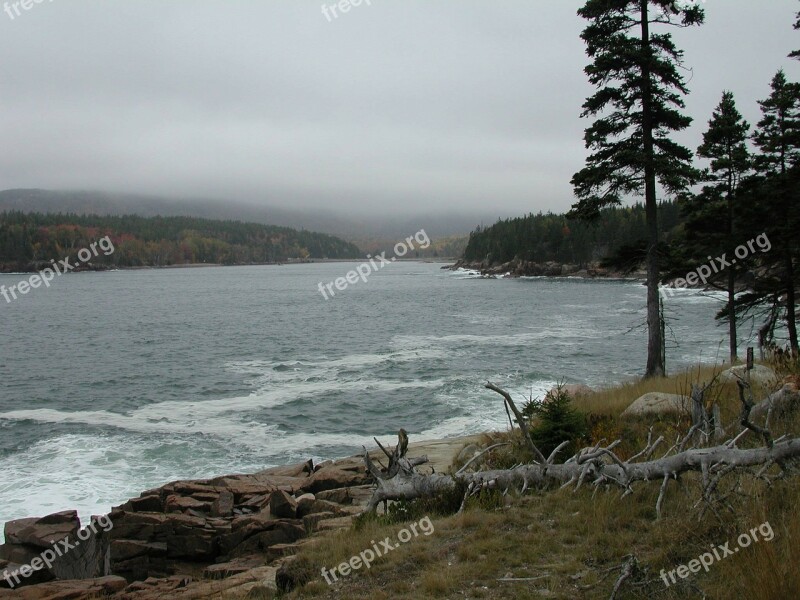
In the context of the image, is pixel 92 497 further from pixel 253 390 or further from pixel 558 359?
pixel 558 359

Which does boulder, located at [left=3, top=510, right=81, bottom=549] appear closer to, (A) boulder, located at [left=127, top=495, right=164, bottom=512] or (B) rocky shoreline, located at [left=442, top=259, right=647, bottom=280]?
(A) boulder, located at [left=127, top=495, right=164, bottom=512]

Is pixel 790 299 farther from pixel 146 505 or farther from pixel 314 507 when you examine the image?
pixel 146 505

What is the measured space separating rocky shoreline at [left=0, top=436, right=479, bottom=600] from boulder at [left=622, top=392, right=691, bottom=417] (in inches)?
232

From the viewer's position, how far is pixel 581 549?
6.07 m

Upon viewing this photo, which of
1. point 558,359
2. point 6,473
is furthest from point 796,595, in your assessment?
point 558,359

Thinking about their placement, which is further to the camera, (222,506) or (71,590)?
(222,506)

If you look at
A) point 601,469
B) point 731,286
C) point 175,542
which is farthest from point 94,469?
point 731,286

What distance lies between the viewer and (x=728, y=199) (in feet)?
74.1

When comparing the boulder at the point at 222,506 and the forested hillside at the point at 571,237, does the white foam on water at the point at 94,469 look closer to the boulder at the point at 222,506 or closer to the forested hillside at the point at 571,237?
the boulder at the point at 222,506

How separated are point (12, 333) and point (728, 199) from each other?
181 ft

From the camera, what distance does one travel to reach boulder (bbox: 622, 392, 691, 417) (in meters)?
11.4

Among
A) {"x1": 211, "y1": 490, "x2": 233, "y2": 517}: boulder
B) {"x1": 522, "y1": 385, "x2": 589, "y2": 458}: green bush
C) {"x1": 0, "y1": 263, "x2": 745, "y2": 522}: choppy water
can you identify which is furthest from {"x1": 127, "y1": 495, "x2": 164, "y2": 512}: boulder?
{"x1": 522, "y1": 385, "x2": 589, "y2": 458}: green bush

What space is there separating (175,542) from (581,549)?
8.25 m

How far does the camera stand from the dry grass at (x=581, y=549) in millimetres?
4871
